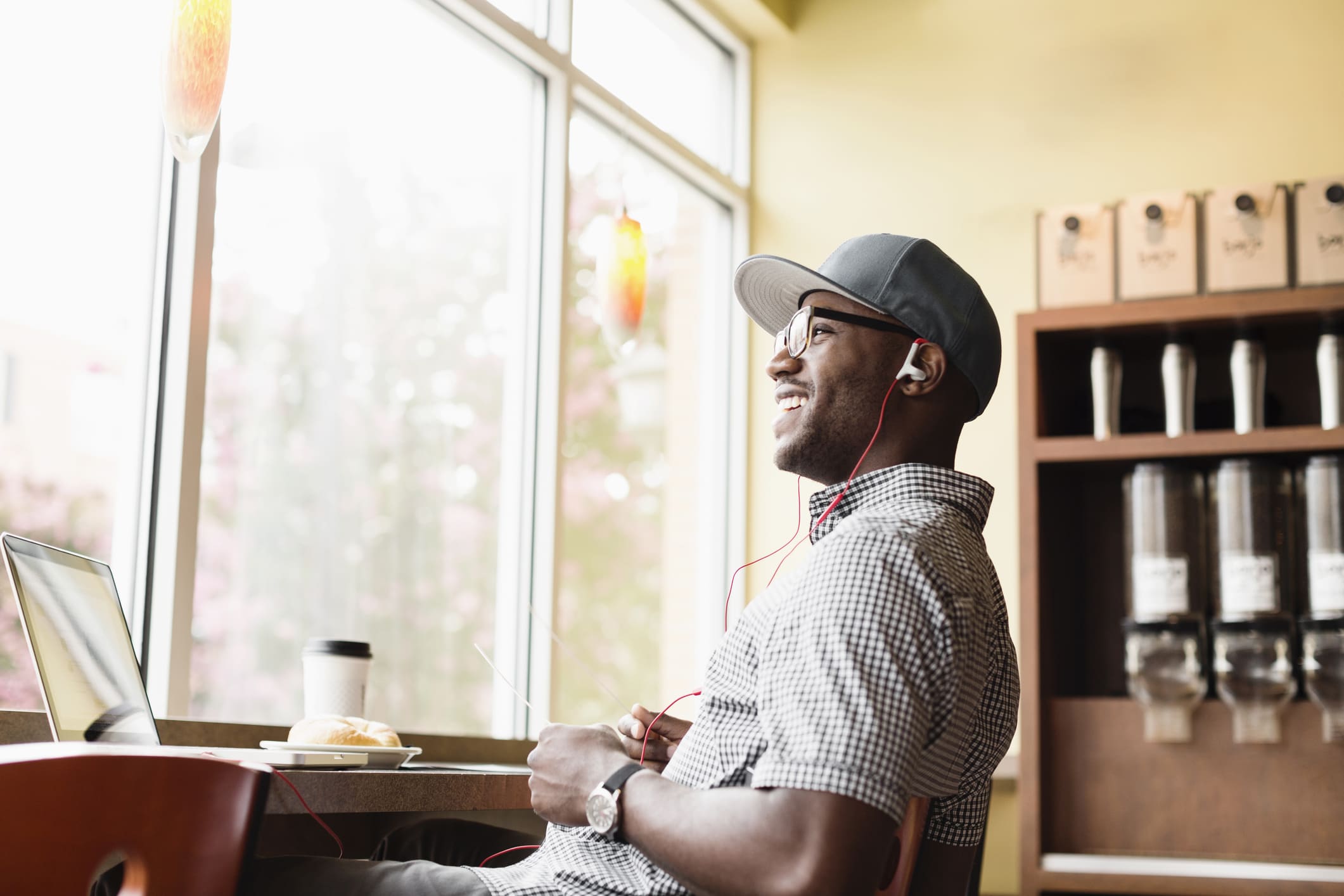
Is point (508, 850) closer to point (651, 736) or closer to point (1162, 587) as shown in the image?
point (651, 736)

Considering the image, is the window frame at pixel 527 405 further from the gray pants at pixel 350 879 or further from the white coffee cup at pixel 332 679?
the gray pants at pixel 350 879

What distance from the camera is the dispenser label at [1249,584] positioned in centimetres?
280

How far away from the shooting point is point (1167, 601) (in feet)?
9.45

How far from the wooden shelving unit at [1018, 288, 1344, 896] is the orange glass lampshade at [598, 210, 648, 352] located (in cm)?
89

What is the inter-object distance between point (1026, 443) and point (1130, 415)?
276 mm

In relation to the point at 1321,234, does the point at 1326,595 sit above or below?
below

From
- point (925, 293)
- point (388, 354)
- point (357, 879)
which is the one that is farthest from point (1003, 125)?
point (357, 879)

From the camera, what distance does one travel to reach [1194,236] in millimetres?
3029

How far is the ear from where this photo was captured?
167 centimetres

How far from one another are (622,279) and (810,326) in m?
1.42

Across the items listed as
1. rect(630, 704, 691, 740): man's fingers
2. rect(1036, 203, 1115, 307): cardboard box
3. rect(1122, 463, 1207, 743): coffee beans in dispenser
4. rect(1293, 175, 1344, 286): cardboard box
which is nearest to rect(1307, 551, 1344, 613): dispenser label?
rect(1122, 463, 1207, 743): coffee beans in dispenser

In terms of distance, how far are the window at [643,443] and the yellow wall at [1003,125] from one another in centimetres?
16

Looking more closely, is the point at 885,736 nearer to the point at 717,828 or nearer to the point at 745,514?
the point at 717,828

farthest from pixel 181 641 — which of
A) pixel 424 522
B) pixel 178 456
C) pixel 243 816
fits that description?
pixel 243 816
